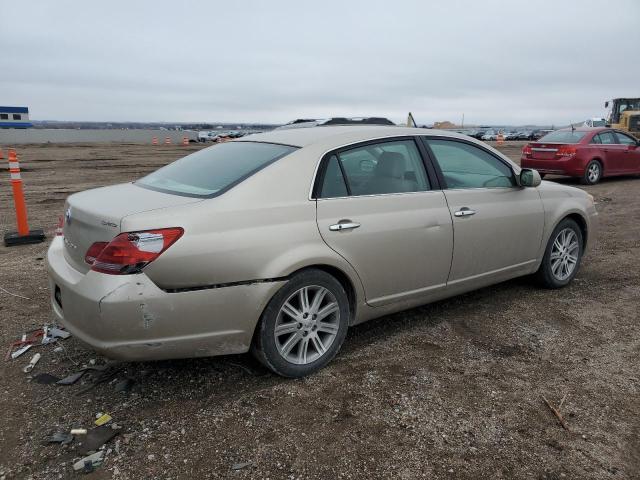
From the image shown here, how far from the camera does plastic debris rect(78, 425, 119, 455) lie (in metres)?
2.84

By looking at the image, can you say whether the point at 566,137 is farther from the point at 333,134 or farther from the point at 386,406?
the point at 386,406

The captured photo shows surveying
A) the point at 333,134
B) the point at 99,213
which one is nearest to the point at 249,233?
the point at 99,213

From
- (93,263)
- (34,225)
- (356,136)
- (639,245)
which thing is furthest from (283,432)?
(34,225)

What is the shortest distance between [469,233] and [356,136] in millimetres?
1230

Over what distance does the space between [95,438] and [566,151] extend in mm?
12897

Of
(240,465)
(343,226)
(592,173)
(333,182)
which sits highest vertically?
(333,182)

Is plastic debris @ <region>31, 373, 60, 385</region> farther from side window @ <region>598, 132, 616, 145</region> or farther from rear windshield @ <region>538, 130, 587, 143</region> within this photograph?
side window @ <region>598, 132, 616, 145</region>

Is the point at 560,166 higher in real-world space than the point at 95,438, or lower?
higher

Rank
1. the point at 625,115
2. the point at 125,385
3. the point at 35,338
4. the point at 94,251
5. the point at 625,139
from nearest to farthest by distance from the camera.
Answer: the point at 94,251 < the point at 125,385 < the point at 35,338 < the point at 625,139 < the point at 625,115

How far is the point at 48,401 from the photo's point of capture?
10.8ft

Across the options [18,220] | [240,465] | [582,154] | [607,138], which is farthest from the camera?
[607,138]

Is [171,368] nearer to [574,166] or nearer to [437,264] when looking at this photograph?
[437,264]

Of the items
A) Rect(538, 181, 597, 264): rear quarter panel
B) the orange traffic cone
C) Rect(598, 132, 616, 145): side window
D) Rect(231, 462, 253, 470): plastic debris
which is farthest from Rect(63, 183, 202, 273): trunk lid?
Rect(598, 132, 616, 145): side window

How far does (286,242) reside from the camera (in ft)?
10.8
